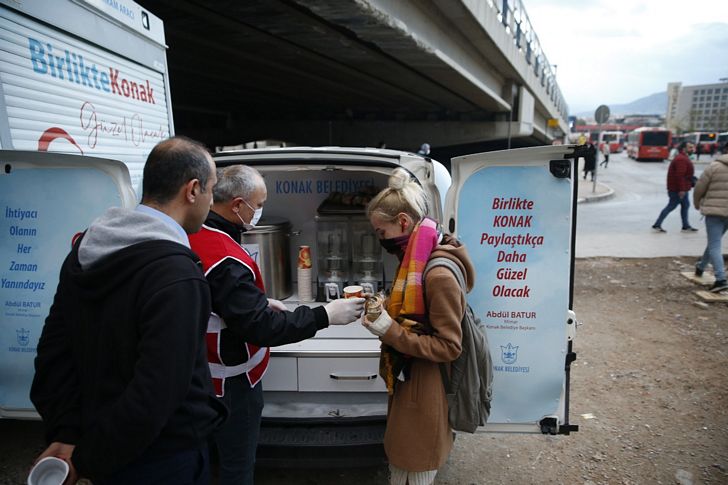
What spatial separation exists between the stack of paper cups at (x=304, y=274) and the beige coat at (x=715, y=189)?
5.72 m

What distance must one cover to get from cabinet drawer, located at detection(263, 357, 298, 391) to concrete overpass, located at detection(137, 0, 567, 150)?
5.53 meters

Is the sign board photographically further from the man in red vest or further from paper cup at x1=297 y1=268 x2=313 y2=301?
the man in red vest

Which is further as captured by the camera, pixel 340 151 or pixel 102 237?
pixel 340 151

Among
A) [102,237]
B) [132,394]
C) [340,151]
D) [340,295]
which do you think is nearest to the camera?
[132,394]

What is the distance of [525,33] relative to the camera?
614 inches

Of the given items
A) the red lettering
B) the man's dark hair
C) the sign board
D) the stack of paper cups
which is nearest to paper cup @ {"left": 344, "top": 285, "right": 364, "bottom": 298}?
the man's dark hair

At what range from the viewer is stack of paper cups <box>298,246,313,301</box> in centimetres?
390

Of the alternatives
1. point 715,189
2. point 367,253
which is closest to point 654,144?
point 715,189

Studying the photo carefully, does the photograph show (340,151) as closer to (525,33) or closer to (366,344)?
(366,344)

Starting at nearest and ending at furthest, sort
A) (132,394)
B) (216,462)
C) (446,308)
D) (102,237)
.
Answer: (132,394), (102,237), (446,308), (216,462)

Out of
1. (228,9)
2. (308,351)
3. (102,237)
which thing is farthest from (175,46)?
(102,237)

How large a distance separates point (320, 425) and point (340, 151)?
1754 millimetres

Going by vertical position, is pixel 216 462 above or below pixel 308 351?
below

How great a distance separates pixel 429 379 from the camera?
207cm
